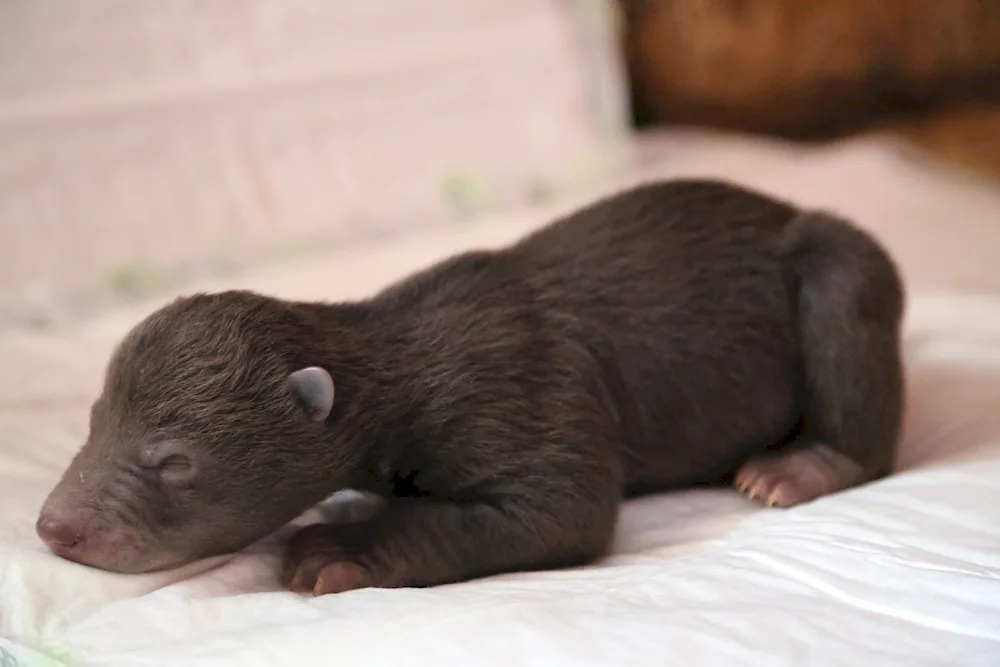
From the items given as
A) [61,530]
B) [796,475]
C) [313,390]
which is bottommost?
[796,475]

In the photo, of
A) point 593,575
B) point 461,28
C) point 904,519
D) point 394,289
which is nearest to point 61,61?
point 461,28

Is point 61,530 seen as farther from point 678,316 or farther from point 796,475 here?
point 796,475

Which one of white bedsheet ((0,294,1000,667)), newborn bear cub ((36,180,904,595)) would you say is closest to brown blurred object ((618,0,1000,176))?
newborn bear cub ((36,180,904,595))

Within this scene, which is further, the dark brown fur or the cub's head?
the dark brown fur

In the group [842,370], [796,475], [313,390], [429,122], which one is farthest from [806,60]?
[313,390]

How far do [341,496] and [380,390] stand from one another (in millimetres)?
252

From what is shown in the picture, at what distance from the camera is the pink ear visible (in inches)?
61.7

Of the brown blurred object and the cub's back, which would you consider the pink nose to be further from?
the brown blurred object

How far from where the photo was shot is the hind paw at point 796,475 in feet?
6.17

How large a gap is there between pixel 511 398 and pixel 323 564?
414 mm

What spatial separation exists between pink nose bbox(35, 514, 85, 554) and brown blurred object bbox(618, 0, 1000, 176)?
3.41 meters

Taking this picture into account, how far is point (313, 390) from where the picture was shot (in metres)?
1.58

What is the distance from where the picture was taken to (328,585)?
150 cm

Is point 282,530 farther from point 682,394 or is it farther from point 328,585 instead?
point 682,394
